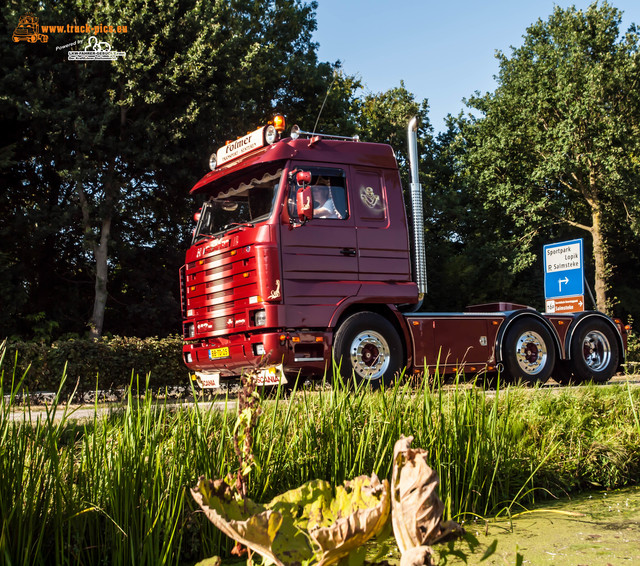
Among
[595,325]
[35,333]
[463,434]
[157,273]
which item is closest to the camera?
[463,434]

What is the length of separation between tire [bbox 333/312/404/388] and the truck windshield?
5.11 feet

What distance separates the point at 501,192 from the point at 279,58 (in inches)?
367

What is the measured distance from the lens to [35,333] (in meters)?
16.7

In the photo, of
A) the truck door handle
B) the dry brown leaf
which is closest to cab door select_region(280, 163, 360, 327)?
the truck door handle

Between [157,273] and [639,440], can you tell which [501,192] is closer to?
[157,273]

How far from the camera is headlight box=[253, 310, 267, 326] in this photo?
7809 mm

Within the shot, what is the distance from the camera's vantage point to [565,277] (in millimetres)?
14312

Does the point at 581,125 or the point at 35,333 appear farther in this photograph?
the point at 581,125

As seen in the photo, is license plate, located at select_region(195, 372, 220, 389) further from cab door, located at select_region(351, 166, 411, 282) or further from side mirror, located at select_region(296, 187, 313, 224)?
side mirror, located at select_region(296, 187, 313, 224)

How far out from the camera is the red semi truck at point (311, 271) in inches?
309

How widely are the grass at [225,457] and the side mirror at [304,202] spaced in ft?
11.0

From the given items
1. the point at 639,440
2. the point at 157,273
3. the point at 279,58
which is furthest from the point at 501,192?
the point at 639,440

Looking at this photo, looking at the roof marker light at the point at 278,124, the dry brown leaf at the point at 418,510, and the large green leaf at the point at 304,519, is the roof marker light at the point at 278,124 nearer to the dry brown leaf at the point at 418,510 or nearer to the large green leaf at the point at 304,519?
the large green leaf at the point at 304,519

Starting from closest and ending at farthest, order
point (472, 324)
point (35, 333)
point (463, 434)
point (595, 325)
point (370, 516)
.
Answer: point (370, 516)
point (463, 434)
point (472, 324)
point (595, 325)
point (35, 333)
